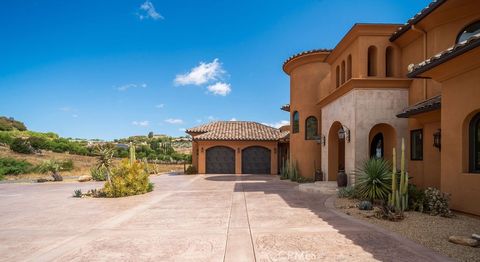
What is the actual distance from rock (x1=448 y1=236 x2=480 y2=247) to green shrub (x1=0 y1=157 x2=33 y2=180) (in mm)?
31871

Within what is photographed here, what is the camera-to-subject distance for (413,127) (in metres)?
11.7

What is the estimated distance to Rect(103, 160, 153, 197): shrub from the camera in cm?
1286

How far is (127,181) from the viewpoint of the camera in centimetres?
1316

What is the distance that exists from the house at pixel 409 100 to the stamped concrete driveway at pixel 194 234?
354 cm

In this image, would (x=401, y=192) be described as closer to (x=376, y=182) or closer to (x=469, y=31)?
(x=376, y=182)

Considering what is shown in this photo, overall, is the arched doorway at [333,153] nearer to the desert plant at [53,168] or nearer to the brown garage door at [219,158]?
the brown garage door at [219,158]

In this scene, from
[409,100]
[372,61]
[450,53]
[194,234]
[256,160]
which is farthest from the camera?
[256,160]

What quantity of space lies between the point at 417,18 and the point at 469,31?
66.7 inches

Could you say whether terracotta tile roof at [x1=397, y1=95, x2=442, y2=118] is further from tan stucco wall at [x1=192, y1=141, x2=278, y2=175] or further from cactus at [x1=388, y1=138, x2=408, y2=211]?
tan stucco wall at [x1=192, y1=141, x2=278, y2=175]

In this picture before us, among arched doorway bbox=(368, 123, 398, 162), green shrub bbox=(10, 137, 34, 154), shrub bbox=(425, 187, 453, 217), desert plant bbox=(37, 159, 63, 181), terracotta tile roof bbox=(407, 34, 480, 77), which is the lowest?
desert plant bbox=(37, 159, 63, 181)

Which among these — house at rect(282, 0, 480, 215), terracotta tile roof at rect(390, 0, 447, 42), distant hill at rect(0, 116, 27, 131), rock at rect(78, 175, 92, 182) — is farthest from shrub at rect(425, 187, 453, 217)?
distant hill at rect(0, 116, 27, 131)

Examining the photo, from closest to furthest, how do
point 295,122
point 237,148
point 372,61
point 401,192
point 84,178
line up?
point 401,192
point 372,61
point 295,122
point 84,178
point 237,148

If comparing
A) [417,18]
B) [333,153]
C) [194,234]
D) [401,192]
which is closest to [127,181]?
[194,234]

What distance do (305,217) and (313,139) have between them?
426 inches
